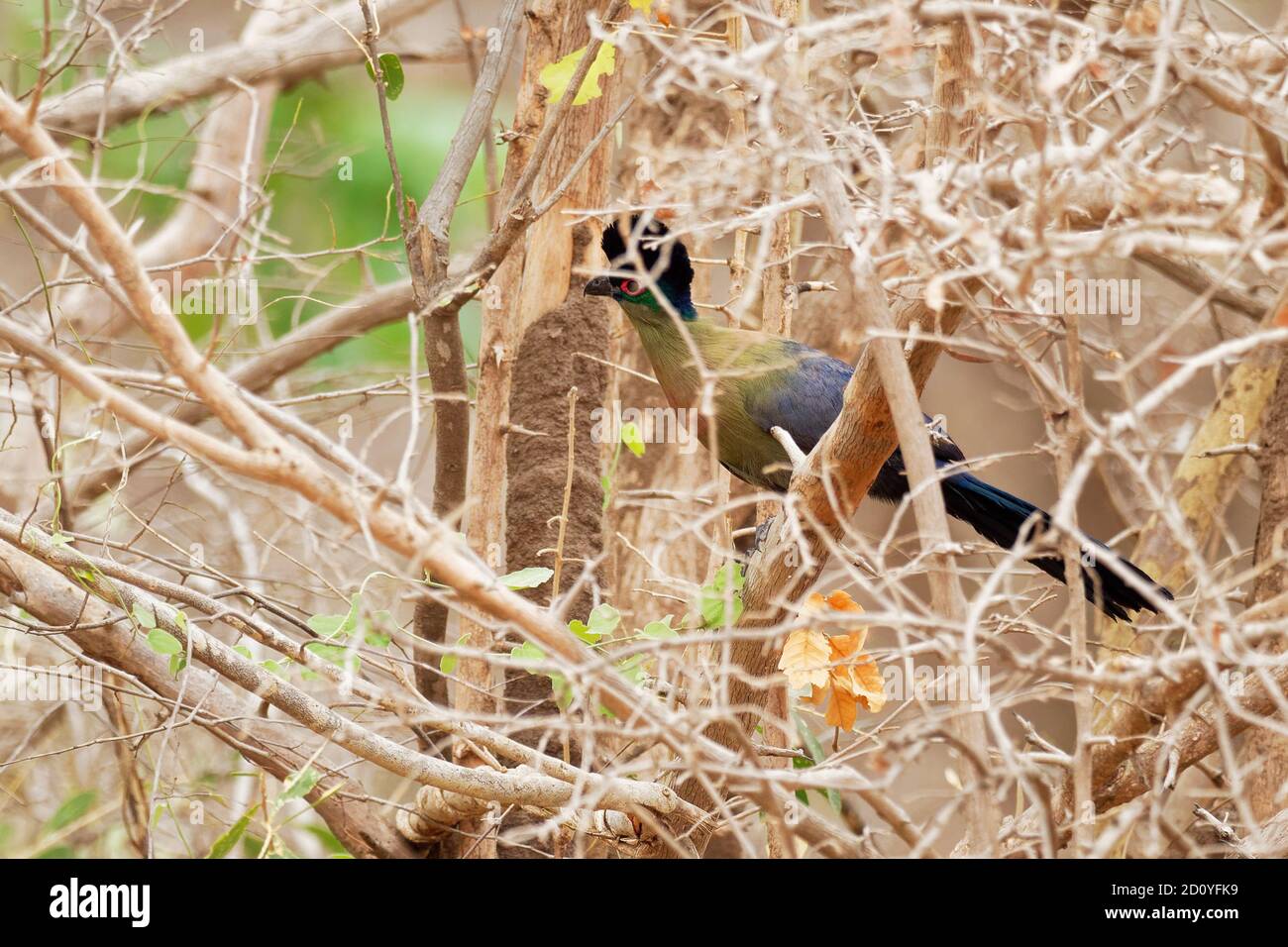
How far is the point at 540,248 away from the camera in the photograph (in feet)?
12.9

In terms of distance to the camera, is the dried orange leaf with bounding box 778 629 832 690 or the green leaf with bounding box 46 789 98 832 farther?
the green leaf with bounding box 46 789 98 832

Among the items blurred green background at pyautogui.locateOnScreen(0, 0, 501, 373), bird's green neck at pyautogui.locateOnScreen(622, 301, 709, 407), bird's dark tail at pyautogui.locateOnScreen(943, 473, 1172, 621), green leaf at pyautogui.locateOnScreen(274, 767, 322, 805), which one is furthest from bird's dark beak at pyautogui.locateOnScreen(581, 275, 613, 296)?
blurred green background at pyautogui.locateOnScreen(0, 0, 501, 373)

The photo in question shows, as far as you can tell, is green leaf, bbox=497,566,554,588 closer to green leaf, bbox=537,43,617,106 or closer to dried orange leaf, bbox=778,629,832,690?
dried orange leaf, bbox=778,629,832,690

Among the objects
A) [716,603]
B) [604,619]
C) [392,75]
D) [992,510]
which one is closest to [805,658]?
[716,603]

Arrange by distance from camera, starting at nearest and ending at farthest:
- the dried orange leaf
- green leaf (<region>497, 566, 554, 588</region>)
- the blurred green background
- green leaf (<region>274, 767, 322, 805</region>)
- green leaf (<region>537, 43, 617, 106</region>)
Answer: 1. the dried orange leaf
2. green leaf (<region>497, 566, 554, 588</region>)
3. green leaf (<region>274, 767, 322, 805</region>)
4. green leaf (<region>537, 43, 617, 106</region>)
5. the blurred green background

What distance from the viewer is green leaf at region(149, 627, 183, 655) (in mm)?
2795

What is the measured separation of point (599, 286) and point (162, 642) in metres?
1.61

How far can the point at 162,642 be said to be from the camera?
2.80 meters

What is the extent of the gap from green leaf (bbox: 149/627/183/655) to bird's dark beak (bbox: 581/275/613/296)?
1.55 m

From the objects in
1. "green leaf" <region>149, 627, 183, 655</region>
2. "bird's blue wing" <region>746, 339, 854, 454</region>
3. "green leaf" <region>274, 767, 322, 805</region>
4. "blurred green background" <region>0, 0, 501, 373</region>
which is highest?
"blurred green background" <region>0, 0, 501, 373</region>

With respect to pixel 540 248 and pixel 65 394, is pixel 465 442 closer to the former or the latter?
pixel 540 248

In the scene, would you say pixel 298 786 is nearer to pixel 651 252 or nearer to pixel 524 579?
pixel 524 579

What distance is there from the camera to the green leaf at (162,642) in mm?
2795

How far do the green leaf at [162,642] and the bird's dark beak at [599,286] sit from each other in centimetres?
155
